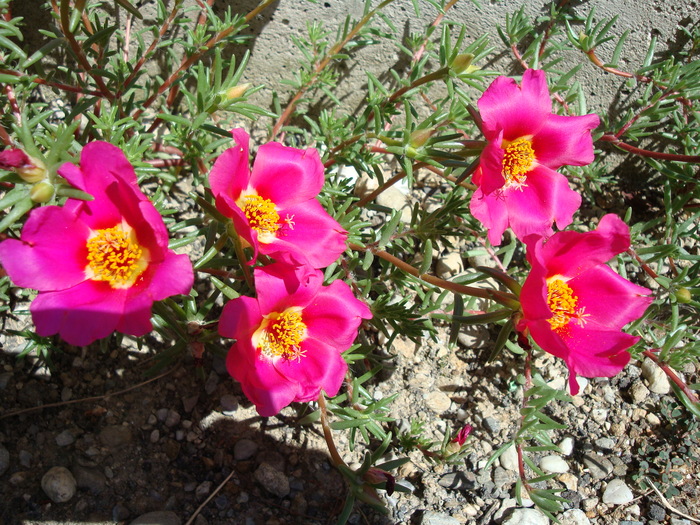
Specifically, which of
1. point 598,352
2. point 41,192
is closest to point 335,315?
point 598,352

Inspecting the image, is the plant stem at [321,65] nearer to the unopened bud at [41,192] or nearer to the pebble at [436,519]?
the unopened bud at [41,192]

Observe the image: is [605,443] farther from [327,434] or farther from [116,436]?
[116,436]

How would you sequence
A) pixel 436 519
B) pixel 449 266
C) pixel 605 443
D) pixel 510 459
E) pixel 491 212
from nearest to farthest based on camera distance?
pixel 491 212, pixel 436 519, pixel 510 459, pixel 605 443, pixel 449 266

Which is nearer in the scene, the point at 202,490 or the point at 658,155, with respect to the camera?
the point at 202,490

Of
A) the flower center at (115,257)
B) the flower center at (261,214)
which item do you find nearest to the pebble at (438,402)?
the flower center at (261,214)

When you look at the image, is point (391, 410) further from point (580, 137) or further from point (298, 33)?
point (298, 33)

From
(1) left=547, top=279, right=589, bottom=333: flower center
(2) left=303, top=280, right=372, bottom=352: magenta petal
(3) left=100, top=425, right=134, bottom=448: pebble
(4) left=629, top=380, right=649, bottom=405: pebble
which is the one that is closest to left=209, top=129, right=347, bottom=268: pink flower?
(2) left=303, top=280, right=372, bottom=352: magenta petal
